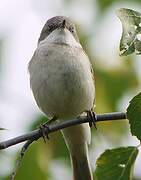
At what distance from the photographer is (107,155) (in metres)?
2.03

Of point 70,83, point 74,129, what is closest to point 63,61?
point 70,83

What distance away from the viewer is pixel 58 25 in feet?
15.0

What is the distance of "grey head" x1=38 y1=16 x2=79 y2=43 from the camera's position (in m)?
4.56

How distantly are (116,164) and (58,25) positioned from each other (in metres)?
2.78

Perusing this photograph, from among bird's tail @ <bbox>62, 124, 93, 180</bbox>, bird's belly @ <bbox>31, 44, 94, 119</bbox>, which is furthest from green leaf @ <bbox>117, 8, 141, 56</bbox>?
bird's tail @ <bbox>62, 124, 93, 180</bbox>

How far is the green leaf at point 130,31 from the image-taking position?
2.04 metres

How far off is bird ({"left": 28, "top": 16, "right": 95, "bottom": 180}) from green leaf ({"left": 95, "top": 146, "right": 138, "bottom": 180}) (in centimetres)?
138

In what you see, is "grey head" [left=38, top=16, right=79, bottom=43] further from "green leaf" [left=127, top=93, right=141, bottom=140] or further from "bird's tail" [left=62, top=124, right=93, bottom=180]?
"green leaf" [left=127, top=93, right=141, bottom=140]

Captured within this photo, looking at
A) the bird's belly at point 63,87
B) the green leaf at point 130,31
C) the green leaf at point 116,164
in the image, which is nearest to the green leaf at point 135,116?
the green leaf at point 116,164

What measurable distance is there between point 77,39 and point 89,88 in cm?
93

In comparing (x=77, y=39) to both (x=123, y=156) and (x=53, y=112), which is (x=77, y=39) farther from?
(x=123, y=156)

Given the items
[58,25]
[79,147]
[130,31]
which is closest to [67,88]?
[79,147]

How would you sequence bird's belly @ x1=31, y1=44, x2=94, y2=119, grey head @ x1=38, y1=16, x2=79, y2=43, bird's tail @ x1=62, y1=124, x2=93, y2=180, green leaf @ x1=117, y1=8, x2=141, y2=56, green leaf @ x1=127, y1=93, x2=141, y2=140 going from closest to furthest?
1. green leaf @ x1=127, y1=93, x2=141, y2=140
2. green leaf @ x1=117, y1=8, x2=141, y2=56
3. bird's belly @ x1=31, y1=44, x2=94, y2=119
4. bird's tail @ x1=62, y1=124, x2=93, y2=180
5. grey head @ x1=38, y1=16, x2=79, y2=43

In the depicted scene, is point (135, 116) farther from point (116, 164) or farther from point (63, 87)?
point (63, 87)
